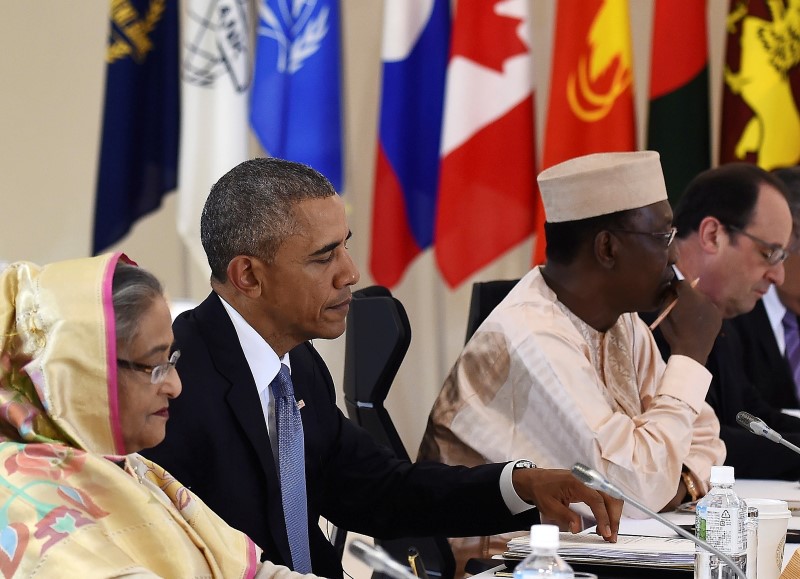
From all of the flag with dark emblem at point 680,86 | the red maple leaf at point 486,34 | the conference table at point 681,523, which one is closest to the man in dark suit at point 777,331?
the flag with dark emblem at point 680,86

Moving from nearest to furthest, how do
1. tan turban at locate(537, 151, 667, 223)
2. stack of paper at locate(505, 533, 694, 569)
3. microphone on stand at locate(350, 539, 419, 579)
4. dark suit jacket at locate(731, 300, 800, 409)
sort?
microphone on stand at locate(350, 539, 419, 579), stack of paper at locate(505, 533, 694, 569), tan turban at locate(537, 151, 667, 223), dark suit jacket at locate(731, 300, 800, 409)

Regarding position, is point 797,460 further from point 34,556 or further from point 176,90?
point 176,90

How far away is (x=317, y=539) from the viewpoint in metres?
2.22

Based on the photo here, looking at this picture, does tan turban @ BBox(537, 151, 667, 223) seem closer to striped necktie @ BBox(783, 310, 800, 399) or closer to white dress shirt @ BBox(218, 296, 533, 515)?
white dress shirt @ BBox(218, 296, 533, 515)

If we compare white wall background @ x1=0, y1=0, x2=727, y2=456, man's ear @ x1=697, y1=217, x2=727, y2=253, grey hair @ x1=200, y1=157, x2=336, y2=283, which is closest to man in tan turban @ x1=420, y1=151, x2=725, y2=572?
man's ear @ x1=697, y1=217, x2=727, y2=253

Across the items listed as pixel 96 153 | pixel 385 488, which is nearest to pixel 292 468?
pixel 385 488

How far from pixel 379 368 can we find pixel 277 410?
0.77 meters

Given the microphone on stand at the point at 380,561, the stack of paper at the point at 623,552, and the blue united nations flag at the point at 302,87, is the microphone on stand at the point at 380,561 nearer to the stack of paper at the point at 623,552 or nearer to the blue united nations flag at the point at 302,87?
the stack of paper at the point at 623,552

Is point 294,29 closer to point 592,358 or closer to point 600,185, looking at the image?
point 600,185

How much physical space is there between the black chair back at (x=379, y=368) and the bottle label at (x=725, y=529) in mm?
1178

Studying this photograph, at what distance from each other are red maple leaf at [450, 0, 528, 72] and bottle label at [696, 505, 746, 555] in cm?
314

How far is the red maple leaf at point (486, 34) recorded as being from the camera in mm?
4602

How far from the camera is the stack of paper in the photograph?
5.94 feet

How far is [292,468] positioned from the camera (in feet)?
7.07
